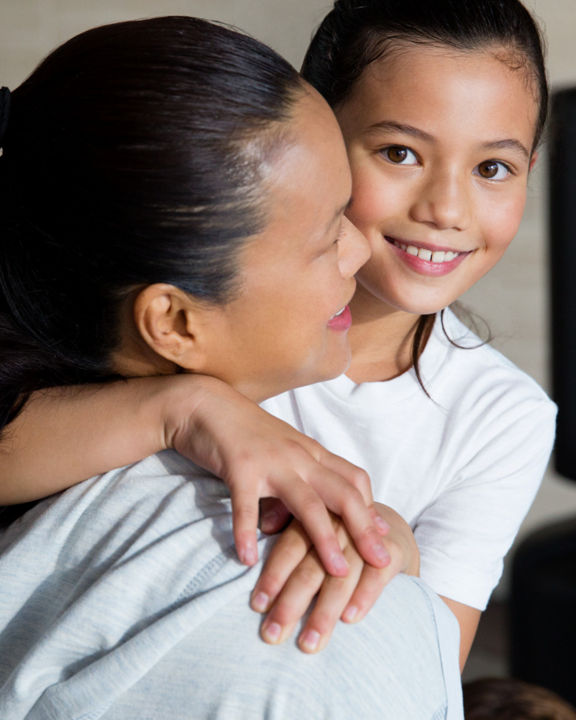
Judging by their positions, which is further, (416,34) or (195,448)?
(416,34)

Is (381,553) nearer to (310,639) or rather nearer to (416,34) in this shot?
(310,639)

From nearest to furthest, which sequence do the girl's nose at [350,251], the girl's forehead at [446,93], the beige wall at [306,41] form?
the girl's nose at [350,251] → the girl's forehead at [446,93] → the beige wall at [306,41]

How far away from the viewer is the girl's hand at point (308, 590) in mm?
667

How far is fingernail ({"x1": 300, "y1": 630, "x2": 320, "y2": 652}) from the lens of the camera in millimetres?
660

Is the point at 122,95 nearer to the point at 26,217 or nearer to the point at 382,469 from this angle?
the point at 26,217

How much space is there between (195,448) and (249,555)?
5.3 inches

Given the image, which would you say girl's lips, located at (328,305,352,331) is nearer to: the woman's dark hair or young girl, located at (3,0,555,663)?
young girl, located at (3,0,555,663)

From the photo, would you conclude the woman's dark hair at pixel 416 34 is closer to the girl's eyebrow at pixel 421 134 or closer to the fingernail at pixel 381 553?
the girl's eyebrow at pixel 421 134

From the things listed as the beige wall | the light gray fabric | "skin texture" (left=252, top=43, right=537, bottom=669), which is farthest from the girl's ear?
the beige wall

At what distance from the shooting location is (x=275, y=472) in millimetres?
Result: 780

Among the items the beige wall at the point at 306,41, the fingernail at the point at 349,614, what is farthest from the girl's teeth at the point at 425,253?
the beige wall at the point at 306,41

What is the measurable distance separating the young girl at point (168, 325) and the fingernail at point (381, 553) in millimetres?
29

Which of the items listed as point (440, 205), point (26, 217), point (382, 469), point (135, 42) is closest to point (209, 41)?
point (135, 42)

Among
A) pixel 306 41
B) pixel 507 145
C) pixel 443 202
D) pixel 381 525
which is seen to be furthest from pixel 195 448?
pixel 306 41
